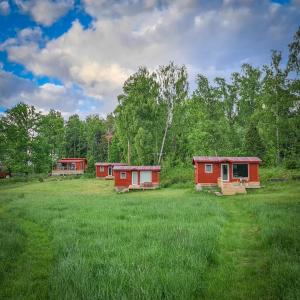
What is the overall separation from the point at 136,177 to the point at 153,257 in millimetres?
29625

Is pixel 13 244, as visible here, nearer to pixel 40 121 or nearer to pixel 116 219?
pixel 116 219

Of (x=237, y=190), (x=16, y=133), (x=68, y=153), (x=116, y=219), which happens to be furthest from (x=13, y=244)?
(x=68, y=153)

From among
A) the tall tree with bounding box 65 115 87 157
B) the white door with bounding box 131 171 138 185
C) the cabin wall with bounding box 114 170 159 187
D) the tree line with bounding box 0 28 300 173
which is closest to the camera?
the cabin wall with bounding box 114 170 159 187

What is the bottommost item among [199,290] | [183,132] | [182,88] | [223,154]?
[199,290]

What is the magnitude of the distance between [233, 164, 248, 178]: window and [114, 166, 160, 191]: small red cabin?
391 inches

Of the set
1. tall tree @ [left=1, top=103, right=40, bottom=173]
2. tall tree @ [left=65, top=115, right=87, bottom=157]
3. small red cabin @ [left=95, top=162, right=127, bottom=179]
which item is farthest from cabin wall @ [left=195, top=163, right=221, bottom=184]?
tall tree @ [left=65, top=115, right=87, bottom=157]

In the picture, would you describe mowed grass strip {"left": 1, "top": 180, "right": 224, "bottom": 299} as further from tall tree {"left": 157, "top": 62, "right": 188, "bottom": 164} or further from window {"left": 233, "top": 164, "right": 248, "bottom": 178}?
tall tree {"left": 157, "top": 62, "right": 188, "bottom": 164}

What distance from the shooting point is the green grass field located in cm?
727

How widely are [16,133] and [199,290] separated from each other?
167ft

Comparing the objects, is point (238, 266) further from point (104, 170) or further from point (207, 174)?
point (104, 170)

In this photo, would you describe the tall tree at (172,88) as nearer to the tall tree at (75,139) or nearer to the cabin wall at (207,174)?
the cabin wall at (207,174)

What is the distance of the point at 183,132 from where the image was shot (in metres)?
48.3

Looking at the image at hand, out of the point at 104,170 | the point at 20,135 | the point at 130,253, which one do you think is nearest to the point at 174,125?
the point at 104,170

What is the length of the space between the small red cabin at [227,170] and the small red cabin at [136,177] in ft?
22.4
